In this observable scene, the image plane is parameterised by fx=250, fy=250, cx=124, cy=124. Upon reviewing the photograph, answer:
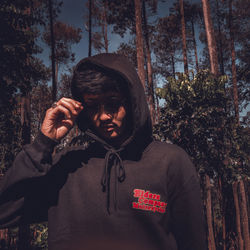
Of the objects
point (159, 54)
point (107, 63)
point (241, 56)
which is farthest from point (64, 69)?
point (107, 63)

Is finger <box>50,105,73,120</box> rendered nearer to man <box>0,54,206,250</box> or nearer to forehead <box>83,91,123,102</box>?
man <box>0,54,206,250</box>

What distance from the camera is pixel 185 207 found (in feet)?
4.75

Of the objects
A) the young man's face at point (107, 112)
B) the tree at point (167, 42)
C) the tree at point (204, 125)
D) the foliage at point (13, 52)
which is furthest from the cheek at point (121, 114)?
the tree at point (167, 42)

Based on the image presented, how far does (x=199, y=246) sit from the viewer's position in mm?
1437

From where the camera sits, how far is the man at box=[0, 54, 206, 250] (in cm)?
140

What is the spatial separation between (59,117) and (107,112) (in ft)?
0.96

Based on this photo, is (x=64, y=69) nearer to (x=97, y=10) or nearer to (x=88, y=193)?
(x=97, y=10)

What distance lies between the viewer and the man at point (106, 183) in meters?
1.40

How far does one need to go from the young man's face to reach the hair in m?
0.04

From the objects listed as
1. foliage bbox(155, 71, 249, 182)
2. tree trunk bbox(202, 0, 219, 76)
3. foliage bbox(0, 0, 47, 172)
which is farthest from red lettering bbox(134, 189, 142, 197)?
tree trunk bbox(202, 0, 219, 76)

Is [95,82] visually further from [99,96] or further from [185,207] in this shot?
[185,207]

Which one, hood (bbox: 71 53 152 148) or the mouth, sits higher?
hood (bbox: 71 53 152 148)

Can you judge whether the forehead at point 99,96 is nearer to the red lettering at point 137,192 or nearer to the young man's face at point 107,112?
the young man's face at point 107,112

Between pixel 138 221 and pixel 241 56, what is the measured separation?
17.7 metres
